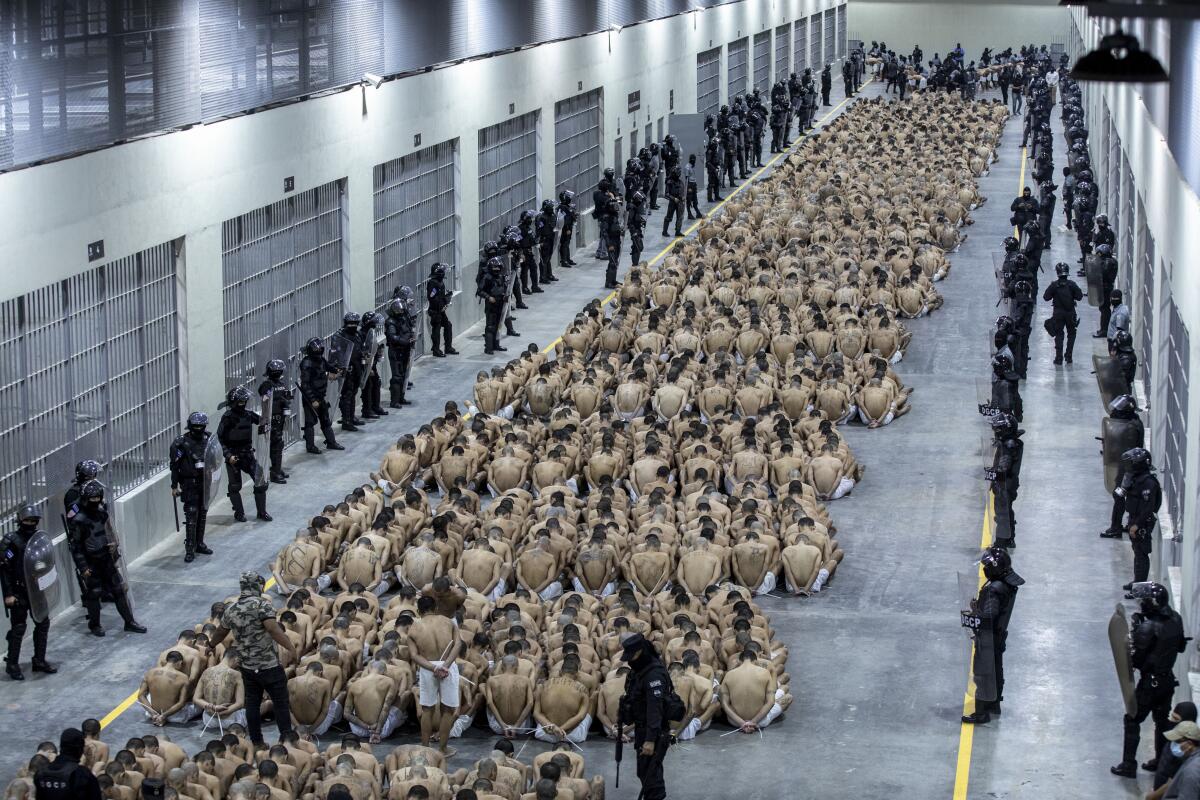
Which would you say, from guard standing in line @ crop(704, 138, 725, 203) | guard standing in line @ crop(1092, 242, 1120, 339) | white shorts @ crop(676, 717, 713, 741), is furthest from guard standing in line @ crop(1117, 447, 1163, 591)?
guard standing in line @ crop(704, 138, 725, 203)

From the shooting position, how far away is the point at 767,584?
19.1m

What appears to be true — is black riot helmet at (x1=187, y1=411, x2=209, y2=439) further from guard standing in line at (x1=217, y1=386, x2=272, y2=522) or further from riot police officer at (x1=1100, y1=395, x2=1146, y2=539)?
riot police officer at (x1=1100, y1=395, x2=1146, y2=539)

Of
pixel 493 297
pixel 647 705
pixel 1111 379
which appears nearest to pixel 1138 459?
pixel 1111 379

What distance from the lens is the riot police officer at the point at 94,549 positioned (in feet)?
57.9

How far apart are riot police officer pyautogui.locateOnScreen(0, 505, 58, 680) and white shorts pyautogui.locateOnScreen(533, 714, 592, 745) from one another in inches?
176

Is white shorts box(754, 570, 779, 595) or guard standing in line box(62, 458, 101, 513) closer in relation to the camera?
guard standing in line box(62, 458, 101, 513)

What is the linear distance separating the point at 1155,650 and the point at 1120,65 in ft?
16.9

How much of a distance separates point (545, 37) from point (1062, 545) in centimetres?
2044

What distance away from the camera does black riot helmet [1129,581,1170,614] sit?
1416 centimetres

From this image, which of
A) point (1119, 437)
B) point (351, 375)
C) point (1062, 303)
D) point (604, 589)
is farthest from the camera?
point (1062, 303)

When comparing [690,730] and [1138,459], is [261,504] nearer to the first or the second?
[690,730]

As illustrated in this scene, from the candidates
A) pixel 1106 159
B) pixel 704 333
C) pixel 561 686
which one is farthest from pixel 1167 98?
pixel 1106 159

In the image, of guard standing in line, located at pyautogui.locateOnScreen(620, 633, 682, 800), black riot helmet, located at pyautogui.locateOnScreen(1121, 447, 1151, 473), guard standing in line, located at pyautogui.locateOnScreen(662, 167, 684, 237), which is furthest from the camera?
guard standing in line, located at pyautogui.locateOnScreen(662, 167, 684, 237)

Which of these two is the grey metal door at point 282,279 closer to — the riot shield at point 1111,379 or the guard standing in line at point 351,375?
the guard standing in line at point 351,375
